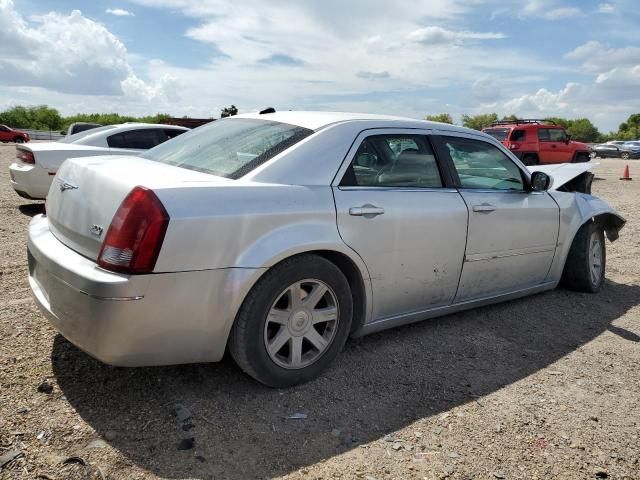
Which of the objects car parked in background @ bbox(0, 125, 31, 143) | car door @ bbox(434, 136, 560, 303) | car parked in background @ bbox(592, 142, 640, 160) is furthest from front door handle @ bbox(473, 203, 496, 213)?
car parked in background @ bbox(0, 125, 31, 143)

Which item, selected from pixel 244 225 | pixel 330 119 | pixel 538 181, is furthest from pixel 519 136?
pixel 244 225

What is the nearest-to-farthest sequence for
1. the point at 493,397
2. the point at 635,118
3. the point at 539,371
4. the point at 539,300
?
the point at 493,397 → the point at 539,371 → the point at 539,300 → the point at 635,118

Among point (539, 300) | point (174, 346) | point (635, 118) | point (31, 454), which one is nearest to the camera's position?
point (31, 454)

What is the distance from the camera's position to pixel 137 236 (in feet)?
8.06

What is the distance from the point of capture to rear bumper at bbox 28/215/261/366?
245cm

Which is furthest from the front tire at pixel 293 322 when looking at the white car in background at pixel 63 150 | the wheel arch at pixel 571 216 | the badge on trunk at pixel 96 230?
the white car in background at pixel 63 150

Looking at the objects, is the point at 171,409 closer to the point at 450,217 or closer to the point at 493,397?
the point at 493,397

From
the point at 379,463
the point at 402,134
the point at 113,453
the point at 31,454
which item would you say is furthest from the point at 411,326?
the point at 31,454

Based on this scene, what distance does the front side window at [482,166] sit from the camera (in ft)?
12.9

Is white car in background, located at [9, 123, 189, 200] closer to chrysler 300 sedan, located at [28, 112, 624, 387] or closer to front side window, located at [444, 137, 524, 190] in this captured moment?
chrysler 300 sedan, located at [28, 112, 624, 387]

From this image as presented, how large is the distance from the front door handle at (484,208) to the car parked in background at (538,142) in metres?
15.3

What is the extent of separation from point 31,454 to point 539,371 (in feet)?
9.32

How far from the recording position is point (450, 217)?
364cm

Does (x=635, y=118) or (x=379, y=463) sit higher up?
(x=635, y=118)
